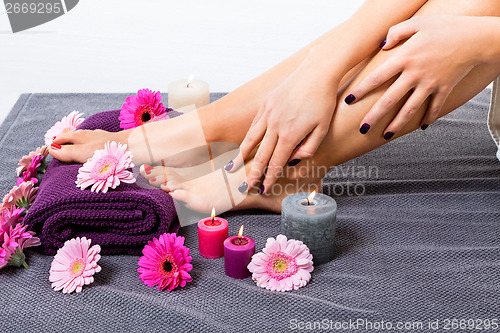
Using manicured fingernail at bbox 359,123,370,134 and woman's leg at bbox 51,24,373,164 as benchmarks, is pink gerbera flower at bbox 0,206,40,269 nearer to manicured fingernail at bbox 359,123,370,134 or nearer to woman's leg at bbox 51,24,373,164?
woman's leg at bbox 51,24,373,164

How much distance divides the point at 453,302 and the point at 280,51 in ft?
7.91

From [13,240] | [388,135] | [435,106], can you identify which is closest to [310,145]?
[388,135]

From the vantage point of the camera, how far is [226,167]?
4.79 ft

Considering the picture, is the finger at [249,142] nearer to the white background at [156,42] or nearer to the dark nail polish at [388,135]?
the dark nail polish at [388,135]

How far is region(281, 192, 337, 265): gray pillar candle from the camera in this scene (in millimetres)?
1215

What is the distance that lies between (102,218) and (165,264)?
0.58ft

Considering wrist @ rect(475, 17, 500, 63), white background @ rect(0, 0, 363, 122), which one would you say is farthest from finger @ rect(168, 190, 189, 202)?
white background @ rect(0, 0, 363, 122)

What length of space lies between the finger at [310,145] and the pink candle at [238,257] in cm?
26

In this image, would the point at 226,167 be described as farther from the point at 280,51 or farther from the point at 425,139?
the point at 280,51

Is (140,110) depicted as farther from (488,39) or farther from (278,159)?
(488,39)

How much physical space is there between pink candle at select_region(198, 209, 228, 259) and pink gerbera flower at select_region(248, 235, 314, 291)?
111 mm

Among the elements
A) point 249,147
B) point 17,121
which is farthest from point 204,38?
point 249,147

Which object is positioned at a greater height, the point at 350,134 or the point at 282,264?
the point at 350,134

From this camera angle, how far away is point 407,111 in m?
1.31
